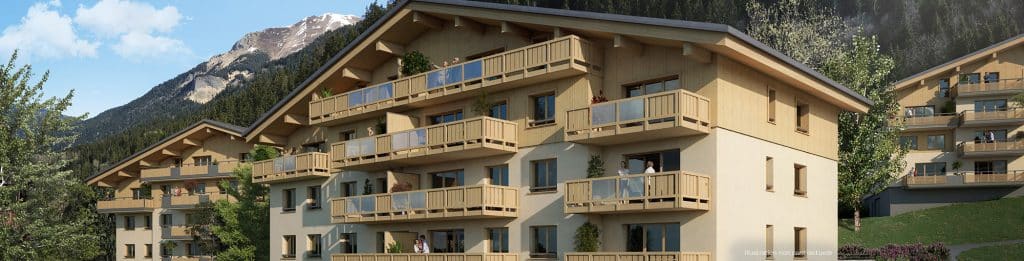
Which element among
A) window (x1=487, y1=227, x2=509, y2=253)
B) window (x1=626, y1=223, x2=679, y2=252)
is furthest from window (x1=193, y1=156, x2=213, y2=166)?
window (x1=626, y1=223, x2=679, y2=252)

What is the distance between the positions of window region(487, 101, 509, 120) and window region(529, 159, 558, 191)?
247 centimetres

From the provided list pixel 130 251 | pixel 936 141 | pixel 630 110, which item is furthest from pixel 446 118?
pixel 130 251

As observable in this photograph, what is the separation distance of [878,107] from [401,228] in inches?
1134

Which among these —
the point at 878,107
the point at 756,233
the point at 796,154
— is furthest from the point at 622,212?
the point at 878,107

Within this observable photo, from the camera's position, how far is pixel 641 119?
30609mm

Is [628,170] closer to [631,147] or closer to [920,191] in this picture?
[631,147]

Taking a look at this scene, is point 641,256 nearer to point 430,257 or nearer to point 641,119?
point 641,119

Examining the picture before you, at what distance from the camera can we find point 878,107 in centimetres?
5625

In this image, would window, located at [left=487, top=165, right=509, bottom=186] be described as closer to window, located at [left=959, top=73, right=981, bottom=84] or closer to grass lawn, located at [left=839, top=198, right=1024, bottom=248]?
grass lawn, located at [left=839, top=198, right=1024, bottom=248]

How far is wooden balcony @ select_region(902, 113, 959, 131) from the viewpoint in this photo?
247ft

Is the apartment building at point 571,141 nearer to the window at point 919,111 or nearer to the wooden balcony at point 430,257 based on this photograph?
the wooden balcony at point 430,257

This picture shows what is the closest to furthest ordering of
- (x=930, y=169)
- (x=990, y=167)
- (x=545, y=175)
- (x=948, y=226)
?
(x=545, y=175), (x=948, y=226), (x=990, y=167), (x=930, y=169)

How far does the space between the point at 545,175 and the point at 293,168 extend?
49.3 ft

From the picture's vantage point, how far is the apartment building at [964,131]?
7325cm
